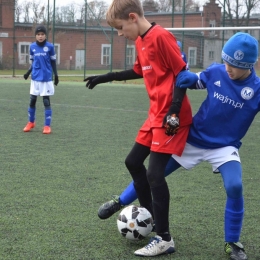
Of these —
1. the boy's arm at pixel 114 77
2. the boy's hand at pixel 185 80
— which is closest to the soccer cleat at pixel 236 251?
the boy's hand at pixel 185 80

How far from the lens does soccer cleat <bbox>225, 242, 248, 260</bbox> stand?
10.6 ft

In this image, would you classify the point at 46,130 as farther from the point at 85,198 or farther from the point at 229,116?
the point at 229,116

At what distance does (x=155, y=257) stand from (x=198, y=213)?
951 millimetres

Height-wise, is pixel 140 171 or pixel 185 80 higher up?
pixel 185 80

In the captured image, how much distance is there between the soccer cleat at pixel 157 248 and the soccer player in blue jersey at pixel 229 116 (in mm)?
356

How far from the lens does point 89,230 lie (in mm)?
3711

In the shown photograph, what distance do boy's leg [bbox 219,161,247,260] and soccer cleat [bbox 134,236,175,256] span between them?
0.36 meters

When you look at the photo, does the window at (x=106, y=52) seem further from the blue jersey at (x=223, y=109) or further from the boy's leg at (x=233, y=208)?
the boy's leg at (x=233, y=208)

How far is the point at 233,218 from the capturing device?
326 cm

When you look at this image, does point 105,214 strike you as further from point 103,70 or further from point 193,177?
point 103,70

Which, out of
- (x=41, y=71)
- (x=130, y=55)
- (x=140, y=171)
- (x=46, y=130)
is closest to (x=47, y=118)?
(x=46, y=130)

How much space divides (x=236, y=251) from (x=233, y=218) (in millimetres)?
201

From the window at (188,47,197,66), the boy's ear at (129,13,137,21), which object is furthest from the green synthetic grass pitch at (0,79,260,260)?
the window at (188,47,197,66)

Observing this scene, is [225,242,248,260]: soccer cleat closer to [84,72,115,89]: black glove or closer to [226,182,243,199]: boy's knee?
[226,182,243,199]: boy's knee
